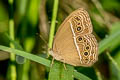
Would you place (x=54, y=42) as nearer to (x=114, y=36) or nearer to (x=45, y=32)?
→ (x=114, y=36)

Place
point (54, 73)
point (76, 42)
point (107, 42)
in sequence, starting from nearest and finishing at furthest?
1. point (54, 73)
2. point (76, 42)
3. point (107, 42)

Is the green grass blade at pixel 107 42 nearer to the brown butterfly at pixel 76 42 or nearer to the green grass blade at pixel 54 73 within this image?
the brown butterfly at pixel 76 42

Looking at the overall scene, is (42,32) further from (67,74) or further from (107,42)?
(67,74)

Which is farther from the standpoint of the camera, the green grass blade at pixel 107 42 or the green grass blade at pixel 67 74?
the green grass blade at pixel 107 42

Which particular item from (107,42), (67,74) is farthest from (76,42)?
(67,74)

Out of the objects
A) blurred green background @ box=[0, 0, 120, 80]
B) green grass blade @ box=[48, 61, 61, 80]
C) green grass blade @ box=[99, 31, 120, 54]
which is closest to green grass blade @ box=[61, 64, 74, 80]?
green grass blade @ box=[48, 61, 61, 80]

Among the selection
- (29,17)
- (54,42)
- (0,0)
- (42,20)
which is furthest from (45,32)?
(54,42)

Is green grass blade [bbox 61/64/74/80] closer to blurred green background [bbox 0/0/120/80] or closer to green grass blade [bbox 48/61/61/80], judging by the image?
green grass blade [bbox 48/61/61/80]

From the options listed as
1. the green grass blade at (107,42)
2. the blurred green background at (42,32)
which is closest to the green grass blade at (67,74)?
the blurred green background at (42,32)
